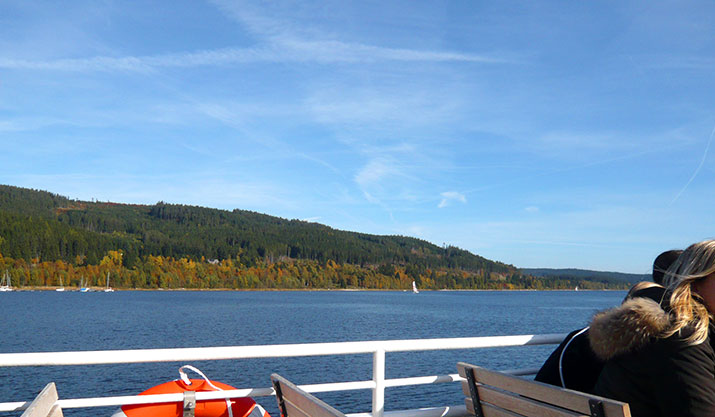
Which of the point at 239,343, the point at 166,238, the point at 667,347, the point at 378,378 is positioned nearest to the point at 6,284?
the point at 166,238

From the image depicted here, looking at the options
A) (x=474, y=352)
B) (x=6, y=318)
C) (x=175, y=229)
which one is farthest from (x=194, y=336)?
(x=175, y=229)

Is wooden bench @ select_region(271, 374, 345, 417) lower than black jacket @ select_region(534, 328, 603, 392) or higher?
lower

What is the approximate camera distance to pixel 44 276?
5477 inches

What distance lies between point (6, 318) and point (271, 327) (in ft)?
Result: 89.3

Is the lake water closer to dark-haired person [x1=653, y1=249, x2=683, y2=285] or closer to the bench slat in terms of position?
the bench slat

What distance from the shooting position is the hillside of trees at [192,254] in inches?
5719

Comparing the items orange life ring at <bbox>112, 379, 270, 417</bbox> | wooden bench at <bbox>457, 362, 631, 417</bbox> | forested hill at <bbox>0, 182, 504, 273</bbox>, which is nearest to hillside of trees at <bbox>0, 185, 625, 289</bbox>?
forested hill at <bbox>0, 182, 504, 273</bbox>

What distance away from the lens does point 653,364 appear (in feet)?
6.73

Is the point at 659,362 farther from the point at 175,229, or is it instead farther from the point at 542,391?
the point at 175,229

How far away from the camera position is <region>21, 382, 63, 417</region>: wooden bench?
7.30 feet

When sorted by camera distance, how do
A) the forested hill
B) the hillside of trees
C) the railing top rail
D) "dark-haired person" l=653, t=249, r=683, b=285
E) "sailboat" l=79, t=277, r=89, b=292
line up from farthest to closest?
→ the forested hill
the hillside of trees
"sailboat" l=79, t=277, r=89, b=292
"dark-haired person" l=653, t=249, r=683, b=285
the railing top rail

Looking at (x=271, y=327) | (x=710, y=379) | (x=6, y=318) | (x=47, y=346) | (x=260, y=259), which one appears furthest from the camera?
(x=260, y=259)

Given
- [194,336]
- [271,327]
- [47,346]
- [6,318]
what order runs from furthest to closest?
[6,318]
[271,327]
[194,336]
[47,346]

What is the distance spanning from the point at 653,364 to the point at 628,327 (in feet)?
0.46
